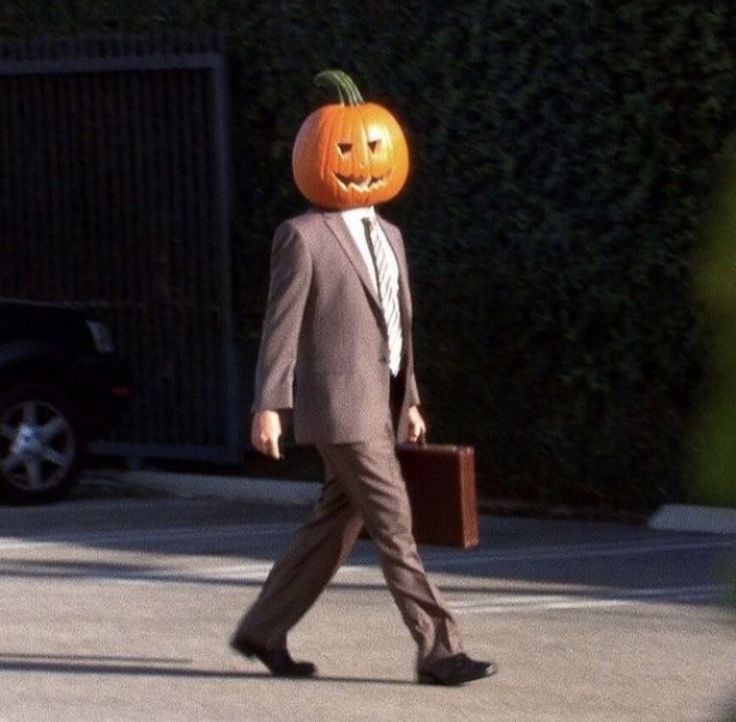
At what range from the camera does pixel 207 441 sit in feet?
44.9

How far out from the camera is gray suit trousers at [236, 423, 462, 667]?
6.20 meters

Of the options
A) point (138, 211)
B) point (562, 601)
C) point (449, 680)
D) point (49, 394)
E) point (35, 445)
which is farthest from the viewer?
point (138, 211)

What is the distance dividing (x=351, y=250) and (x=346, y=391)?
442 millimetres

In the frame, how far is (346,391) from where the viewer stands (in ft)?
20.3

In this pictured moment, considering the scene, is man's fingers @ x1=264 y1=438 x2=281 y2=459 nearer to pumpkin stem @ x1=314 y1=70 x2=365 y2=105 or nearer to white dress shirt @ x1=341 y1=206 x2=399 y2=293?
white dress shirt @ x1=341 y1=206 x2=399 y2=293

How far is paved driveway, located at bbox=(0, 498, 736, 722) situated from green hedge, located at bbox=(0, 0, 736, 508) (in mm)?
664

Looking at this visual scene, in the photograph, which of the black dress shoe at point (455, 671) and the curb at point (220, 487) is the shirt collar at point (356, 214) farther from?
the curb at point (220, 487)

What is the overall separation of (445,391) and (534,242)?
3.87ft

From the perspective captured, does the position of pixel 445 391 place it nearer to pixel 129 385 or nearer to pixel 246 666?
pixel 129 385

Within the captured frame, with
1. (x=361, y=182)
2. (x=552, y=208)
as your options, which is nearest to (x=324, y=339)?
(x=361, y=182)

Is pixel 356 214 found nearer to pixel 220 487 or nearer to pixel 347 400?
pixel 347 400

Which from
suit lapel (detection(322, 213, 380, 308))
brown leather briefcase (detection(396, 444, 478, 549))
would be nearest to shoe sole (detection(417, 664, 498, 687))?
brown leather briefcase (detection(396, 444, 478, 549))

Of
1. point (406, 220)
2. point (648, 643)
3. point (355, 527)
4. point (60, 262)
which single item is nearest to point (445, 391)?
point (406, 220)

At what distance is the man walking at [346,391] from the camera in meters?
6.19
